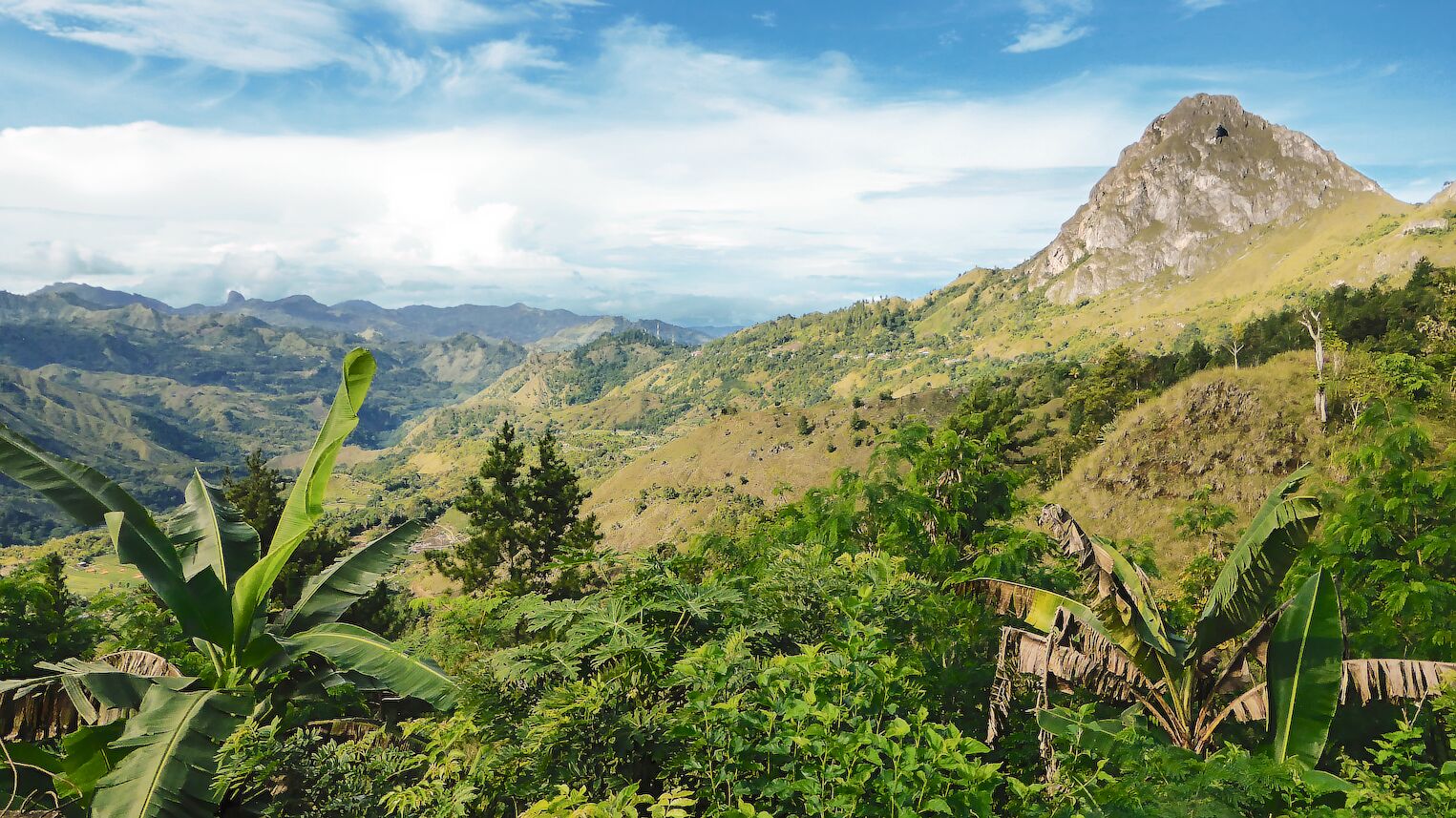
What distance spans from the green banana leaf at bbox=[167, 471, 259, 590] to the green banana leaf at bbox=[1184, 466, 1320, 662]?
8337 mm

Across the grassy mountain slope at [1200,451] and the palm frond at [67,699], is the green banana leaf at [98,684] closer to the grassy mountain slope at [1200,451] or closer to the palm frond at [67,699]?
the palm frond at [67,699]

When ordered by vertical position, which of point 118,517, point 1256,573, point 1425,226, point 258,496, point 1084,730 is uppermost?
point 1425,226

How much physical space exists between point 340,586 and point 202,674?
43.2 inches

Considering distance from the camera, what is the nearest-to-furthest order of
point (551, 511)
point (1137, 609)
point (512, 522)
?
point (1137, 609) < point (512, 522) < point (551, 511)

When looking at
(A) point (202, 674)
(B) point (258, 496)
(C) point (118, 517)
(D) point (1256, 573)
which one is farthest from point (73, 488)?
(B) point (258, 496)

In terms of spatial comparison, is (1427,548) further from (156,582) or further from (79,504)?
(79,504)

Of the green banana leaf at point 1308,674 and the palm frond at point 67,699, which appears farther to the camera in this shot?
the green banana leaf at point 1308,674

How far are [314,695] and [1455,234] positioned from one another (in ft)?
696

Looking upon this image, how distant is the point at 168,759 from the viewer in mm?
3965

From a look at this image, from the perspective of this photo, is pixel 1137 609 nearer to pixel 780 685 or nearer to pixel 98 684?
pixel 780 685

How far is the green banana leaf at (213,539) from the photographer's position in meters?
5.45

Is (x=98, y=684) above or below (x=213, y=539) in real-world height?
below

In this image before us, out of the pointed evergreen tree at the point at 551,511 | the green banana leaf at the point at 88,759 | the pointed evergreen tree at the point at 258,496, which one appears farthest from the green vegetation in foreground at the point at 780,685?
the pointed evergreen tree at the point at 551,511

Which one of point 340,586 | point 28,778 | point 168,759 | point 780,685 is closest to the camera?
point 780,685
